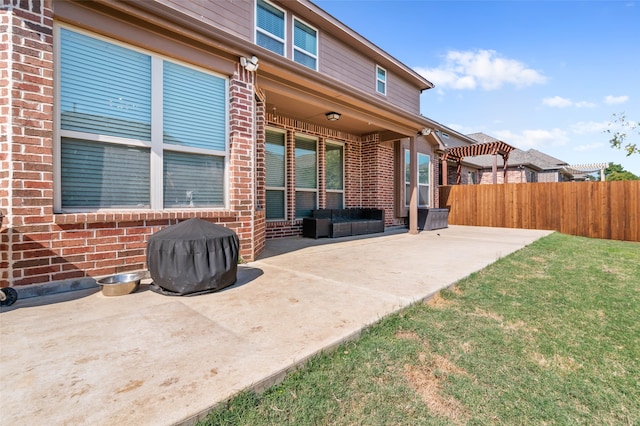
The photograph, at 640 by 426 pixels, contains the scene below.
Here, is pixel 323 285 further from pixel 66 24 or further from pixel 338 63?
pixel 338 63

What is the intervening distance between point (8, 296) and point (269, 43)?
621cm

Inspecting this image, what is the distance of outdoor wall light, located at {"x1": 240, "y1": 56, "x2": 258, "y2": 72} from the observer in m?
4.40

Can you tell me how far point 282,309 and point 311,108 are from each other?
5.09 m

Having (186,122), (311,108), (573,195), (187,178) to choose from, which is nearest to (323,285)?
(187,178)

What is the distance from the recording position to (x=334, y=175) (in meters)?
8.95

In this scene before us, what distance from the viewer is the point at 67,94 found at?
3.17 meters

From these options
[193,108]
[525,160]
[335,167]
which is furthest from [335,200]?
[525,160]

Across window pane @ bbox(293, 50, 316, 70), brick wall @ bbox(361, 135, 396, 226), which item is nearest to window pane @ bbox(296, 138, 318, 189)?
window pane @ bbox(293, 50, 316, 70)

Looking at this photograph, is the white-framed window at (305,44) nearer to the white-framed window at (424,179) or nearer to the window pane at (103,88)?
the window pane at (103,88)

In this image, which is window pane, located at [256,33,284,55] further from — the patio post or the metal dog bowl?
the metal dog bowl

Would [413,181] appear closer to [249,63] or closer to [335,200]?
[335,200]

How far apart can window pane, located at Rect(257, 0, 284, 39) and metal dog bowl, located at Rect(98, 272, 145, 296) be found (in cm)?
576

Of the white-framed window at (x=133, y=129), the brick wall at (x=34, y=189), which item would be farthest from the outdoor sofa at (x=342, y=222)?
the brick wall at (x=34, y=189)

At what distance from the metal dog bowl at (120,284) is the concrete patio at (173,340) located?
99mm
